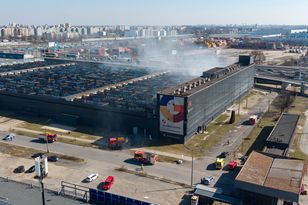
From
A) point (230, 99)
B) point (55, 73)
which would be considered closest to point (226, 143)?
point (230, 99)

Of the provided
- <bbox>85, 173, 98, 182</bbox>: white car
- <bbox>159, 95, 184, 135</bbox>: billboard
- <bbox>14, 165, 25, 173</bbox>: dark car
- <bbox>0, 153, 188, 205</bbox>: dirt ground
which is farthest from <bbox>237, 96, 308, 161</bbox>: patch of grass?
<bbox>14, 165, 25, 173</bbox>: dark car

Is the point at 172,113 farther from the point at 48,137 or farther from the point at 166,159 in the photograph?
the point at 48,137

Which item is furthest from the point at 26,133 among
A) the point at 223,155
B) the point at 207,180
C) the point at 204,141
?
the point at 207,180

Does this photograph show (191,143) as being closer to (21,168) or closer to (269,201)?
(269,201)

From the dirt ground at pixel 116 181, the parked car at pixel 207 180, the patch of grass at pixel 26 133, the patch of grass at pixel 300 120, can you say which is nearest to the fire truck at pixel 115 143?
the dirt ground at pixel 116 181

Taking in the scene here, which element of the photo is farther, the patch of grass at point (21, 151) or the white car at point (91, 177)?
the patch of grass at point (21, 151)

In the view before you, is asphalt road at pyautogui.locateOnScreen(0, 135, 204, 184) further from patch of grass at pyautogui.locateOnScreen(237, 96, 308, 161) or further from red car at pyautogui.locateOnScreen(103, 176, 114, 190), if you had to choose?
patch of grass at pyautogui.locateOnScreen(237, 96, 308, 161)

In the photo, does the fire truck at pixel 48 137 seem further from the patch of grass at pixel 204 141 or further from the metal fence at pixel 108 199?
the metal fence at pixel 108 199
